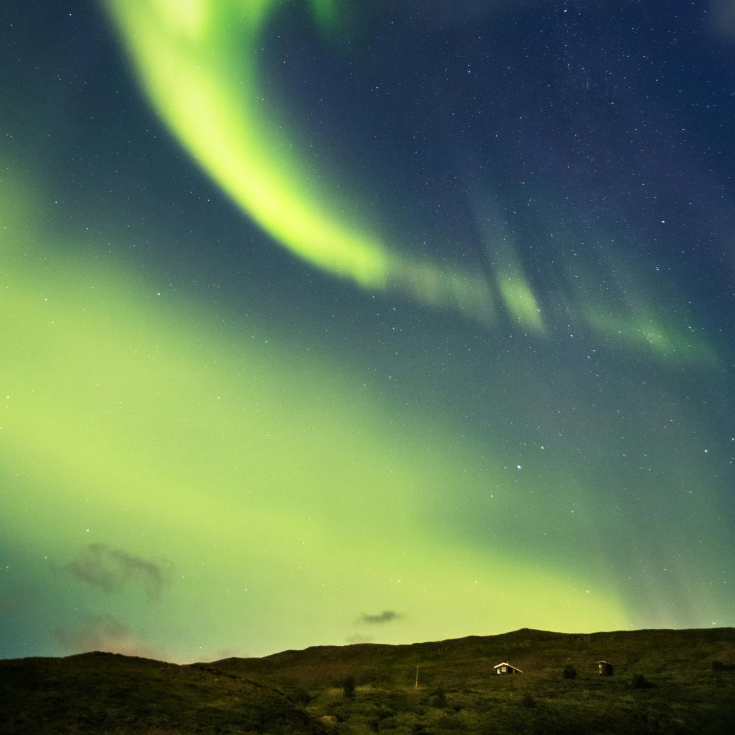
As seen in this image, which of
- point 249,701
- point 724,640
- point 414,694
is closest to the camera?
point 249,701

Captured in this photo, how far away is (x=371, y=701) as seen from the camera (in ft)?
135

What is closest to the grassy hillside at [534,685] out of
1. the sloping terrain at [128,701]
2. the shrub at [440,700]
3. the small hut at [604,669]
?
the shrub at [440,700]

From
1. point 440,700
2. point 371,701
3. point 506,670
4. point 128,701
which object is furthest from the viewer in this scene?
point 506,670

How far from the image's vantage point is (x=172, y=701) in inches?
1201

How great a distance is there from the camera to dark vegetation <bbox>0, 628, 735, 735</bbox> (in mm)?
27062

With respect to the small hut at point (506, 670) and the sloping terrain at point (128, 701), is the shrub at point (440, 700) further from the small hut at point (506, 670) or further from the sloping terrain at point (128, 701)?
the small hut at point (506, 670)

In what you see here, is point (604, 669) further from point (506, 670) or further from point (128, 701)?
point (128, 701)

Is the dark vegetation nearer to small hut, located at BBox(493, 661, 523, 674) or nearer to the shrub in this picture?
the shrub

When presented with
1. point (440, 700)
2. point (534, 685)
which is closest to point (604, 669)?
point (534, 685)

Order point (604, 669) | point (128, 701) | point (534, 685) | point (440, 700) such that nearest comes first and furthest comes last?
1. point (128, 701)
2. point (440, 700)
3. point (534, 685)
4. point (604, 669)

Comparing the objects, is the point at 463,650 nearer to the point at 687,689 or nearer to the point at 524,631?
the point at 524,631

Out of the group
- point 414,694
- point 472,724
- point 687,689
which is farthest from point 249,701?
point 687,689

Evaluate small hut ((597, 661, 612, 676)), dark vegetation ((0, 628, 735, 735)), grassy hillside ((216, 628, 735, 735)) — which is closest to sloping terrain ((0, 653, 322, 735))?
dark vegetation ((0, 628, 735, 735))

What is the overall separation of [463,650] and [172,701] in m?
65.2
